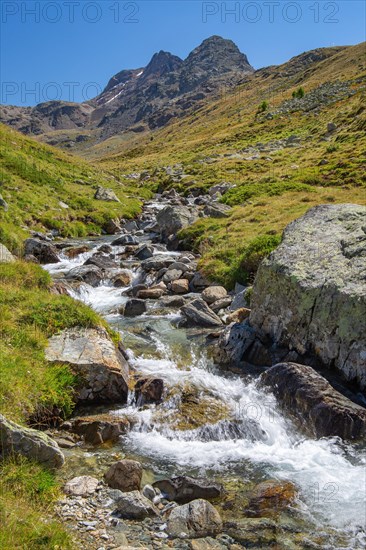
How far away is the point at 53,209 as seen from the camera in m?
33.8

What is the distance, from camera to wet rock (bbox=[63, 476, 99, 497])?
6.84 m

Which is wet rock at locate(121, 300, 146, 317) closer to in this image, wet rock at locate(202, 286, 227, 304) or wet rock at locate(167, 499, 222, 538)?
wet rock at locate(202, 286, 227, 304)

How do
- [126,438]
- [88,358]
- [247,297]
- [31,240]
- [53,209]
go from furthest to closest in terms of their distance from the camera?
[53,209], [31,240], [247,297], [88,358], [126,438]

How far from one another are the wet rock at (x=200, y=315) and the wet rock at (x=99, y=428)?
7138 mm

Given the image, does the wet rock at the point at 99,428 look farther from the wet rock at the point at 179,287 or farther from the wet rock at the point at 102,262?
the wet rock at the point at 102,262

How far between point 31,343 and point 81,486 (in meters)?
4.37

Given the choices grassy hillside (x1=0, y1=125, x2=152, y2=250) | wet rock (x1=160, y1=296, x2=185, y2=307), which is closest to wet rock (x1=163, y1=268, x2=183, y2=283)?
wet rock (x1=160, y1=296, x2=185, y2=307)

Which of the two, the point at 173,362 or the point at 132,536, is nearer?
the point at 132,536

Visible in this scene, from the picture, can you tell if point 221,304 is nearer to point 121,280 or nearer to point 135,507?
point 121,280

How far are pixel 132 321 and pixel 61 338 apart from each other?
5.84 meters

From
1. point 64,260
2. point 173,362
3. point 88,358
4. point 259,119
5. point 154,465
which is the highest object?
point 259,119

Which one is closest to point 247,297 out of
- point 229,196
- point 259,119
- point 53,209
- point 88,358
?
point 88,358

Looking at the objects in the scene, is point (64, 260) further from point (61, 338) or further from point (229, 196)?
point (229, 196)

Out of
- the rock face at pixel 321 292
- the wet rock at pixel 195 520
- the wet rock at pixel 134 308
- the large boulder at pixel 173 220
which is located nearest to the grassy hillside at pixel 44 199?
the large boulder at pixel 173 220
